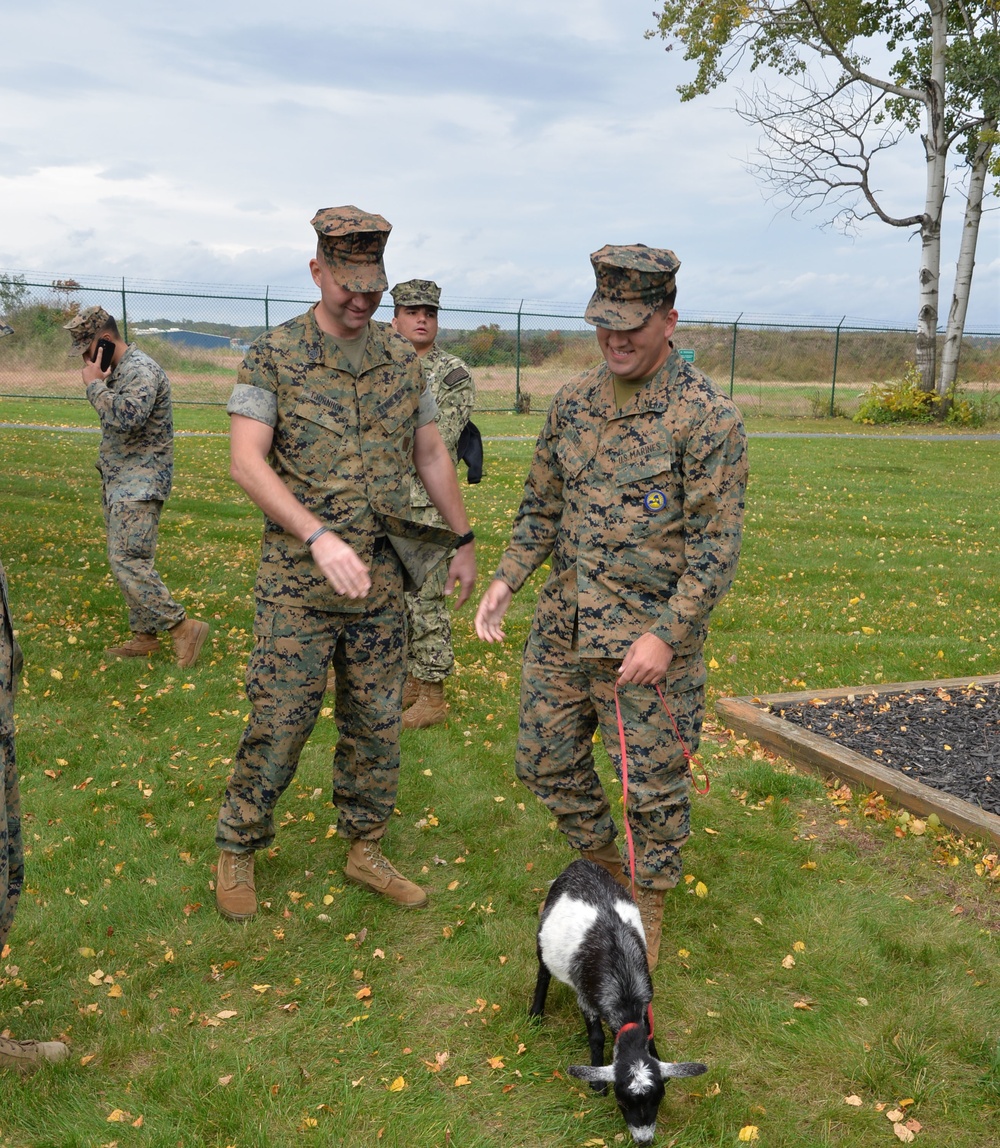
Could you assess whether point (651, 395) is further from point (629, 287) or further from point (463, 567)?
point (463, 567)

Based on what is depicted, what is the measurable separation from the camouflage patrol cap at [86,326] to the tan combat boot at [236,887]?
3997 mm

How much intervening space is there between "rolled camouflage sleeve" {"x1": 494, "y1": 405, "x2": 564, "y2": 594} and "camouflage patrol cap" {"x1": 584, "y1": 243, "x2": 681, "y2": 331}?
552 millimetres

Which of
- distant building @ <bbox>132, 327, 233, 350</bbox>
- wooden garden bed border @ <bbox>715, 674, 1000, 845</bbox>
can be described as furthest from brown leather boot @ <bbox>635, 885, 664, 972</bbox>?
distant building @ <bbox>132, 327, 233, 350</bbox>

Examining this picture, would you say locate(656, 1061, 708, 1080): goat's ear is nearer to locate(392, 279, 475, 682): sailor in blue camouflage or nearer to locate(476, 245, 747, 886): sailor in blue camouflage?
locate(476, 245, 747, 886): sailor in blue camouflage

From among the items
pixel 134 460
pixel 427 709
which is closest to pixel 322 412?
pixel 427 709

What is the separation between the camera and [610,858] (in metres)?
4.18

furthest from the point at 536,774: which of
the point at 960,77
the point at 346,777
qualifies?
the point at 960,77

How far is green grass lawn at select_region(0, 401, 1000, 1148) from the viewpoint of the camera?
327cm

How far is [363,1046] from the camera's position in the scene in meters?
3.57

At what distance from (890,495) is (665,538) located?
44.5 feet

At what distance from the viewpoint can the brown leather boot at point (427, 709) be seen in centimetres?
638

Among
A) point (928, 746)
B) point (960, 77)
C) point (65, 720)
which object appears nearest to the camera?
point (928, 746)

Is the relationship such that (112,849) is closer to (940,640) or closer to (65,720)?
(65,720)

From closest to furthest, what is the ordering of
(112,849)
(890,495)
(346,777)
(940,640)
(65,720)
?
(346,777) < (112,849) < (65,720) < (940,640) < (890,495)
